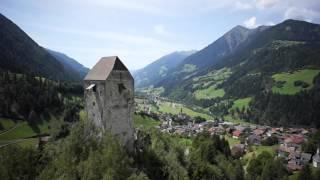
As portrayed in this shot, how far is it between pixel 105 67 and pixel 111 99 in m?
4.44

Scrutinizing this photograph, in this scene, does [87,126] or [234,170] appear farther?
[234,170]

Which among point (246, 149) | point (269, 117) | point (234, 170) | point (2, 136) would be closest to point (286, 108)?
point (269, 117)

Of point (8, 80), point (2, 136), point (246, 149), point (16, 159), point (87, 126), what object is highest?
point (8, 80)

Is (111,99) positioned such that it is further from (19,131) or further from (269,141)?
(269,141)

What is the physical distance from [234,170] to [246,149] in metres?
48.2

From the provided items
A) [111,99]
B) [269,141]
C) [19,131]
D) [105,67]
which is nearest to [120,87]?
[111,99]

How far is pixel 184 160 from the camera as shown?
179 feet

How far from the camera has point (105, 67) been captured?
41.2 meters

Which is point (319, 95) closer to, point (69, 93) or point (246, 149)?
point (246, 149)

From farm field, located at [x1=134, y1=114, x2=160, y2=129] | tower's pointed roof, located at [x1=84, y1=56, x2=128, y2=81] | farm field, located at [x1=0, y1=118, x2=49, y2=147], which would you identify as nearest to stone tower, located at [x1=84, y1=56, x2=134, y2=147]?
tower's pointed roof, located at [x1=84, y1=56, x2=128, y2=81]

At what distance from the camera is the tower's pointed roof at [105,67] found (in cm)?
4016

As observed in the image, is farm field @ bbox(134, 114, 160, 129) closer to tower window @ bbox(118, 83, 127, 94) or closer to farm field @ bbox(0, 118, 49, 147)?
farm field @ bbox(0, 118, 49, 147)

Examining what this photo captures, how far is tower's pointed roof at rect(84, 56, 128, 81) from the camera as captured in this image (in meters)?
40.2

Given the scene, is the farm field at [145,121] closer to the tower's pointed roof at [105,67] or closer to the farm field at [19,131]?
the farm field at [19,131]
